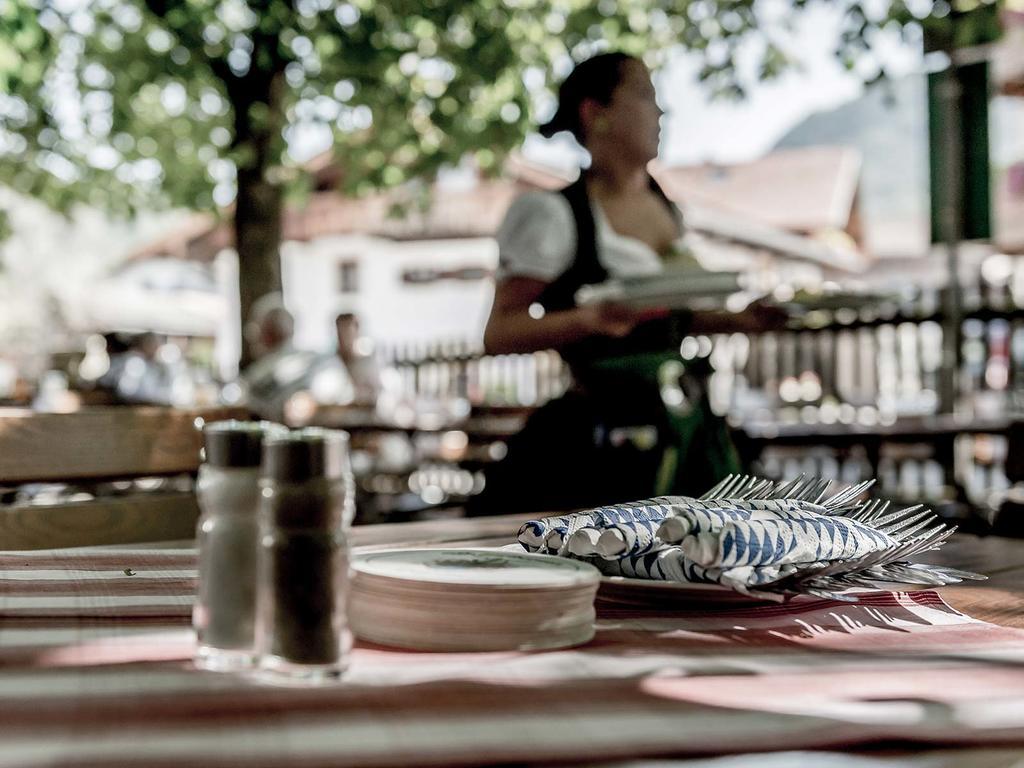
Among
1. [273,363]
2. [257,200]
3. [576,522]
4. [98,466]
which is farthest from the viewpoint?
[257,200]

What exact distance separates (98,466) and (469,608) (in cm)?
108

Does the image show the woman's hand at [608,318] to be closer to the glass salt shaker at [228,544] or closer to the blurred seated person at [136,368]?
the glass salt shaker at [228,544]

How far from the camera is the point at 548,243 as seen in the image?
231 centimetres

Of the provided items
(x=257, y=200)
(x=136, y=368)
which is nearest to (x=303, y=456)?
(x=257, y=200)

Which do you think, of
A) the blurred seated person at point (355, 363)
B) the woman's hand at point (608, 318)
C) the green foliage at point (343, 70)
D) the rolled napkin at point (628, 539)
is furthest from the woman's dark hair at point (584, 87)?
the blurred seated person at point (355, 363)

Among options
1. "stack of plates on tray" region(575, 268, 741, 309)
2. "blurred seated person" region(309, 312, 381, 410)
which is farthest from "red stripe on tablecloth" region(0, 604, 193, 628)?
"blurred seated person" region(309, 312, 381, 410)

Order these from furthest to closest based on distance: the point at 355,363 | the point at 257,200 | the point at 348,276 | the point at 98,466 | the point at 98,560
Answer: the point at 348,276
the point at 355,363
the point at 257,200
the point at 98,466
the point at 98,560

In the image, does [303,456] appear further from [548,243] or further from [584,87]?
[584,87]

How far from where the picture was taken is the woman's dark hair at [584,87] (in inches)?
93.8

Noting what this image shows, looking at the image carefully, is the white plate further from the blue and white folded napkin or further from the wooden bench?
the wooden bench

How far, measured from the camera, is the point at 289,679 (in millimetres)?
663

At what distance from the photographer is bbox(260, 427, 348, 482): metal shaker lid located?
0.66m

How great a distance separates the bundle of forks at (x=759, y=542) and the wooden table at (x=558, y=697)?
0.04 m

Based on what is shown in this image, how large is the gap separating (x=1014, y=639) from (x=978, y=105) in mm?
5344
